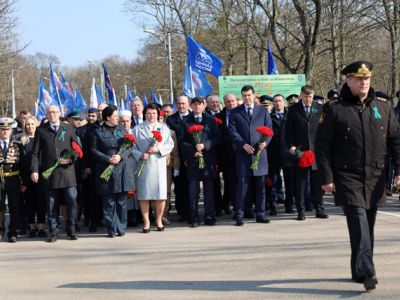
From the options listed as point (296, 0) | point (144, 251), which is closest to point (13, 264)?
point (144, 251)

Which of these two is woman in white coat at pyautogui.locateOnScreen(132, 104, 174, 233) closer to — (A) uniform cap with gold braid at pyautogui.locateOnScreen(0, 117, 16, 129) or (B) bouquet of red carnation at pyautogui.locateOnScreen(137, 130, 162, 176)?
(B) bouquet of red carnation at pyautogui.locateOnScreen(137, 130, 162, 176)

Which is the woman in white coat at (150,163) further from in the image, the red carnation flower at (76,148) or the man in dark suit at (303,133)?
the man in dark suit at (303,133)

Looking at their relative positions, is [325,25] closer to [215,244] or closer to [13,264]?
[215,244]

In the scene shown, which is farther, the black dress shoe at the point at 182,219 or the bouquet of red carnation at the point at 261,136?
the black dress shoe at the point at 182,219

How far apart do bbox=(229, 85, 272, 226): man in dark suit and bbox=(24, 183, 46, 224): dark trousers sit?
10.4ft

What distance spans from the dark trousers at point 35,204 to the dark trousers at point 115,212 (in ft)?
3.82

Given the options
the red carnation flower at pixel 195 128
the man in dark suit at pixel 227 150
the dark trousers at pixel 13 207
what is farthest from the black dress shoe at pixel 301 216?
the dark trousers at pixel 13 207

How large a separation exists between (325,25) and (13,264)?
17595 mm

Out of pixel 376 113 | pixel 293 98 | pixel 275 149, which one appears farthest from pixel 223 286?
pixel 293 98

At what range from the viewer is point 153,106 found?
33.8ft

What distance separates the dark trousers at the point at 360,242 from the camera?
19.4ft

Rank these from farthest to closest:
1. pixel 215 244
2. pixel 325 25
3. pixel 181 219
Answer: pixel 325 25 < pixel 181 219 < pixel 215 244

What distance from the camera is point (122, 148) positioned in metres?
9.95

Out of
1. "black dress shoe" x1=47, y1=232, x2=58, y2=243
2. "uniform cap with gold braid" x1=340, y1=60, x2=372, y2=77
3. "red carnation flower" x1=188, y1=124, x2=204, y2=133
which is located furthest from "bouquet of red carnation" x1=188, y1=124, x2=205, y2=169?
"uniform cap with gold braid" x1=340, y1=60, x2=372, y2=77
